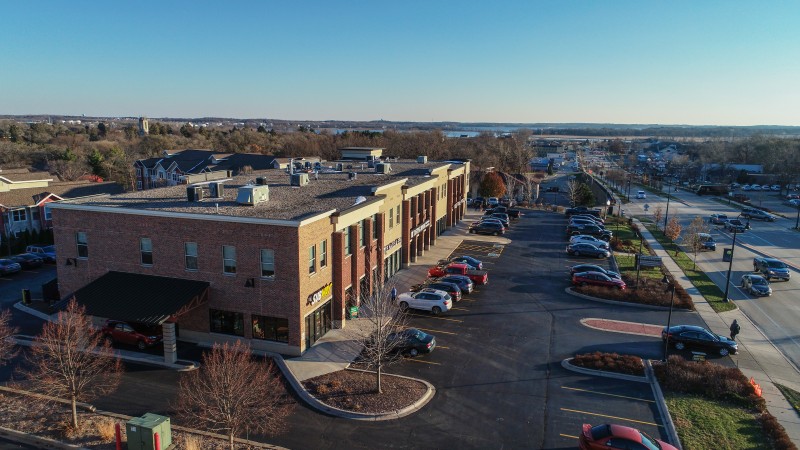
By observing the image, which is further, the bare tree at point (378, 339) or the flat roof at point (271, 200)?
the flat roof at point (271, 200)

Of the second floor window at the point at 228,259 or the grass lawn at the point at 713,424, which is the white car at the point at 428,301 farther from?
the grass lawn at the point at 713,424

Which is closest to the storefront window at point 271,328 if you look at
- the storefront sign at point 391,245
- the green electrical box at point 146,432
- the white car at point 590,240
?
the green electrical box at point 146,432

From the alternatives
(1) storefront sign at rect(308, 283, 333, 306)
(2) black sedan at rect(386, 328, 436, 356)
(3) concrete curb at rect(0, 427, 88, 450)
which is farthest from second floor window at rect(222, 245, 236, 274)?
(3) concrete curb at rect(0, 427, 88, 450)

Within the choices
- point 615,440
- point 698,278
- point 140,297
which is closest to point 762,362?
point 615,440

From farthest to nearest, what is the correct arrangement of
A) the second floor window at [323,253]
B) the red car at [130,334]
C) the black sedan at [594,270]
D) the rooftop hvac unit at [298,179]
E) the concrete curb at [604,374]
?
1. the black sedan at [594,270]
2. the rooftop hvac unit at [298,179]
3. the second floor window at [323,253]
4. the red car at [130,334]
5. the concrete curb at [604,374]

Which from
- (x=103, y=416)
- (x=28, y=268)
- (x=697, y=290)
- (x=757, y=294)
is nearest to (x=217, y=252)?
(x=103, y=416)

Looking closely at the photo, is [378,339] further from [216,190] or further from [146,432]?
[216,190]

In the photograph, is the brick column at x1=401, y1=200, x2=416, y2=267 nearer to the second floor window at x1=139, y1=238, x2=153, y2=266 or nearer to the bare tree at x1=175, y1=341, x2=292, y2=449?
the second floor window at x1=139, y1=238, x2=153, y2=266

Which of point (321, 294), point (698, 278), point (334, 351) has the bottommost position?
point (698, 278)
